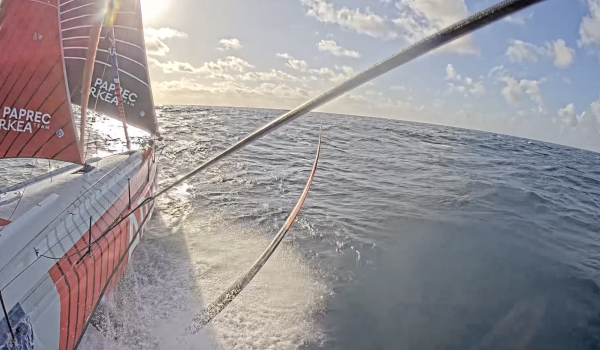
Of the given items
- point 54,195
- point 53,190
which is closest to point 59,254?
point 54,195

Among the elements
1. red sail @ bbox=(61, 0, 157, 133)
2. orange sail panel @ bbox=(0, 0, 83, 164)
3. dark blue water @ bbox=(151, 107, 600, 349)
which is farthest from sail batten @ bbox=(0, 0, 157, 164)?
dark blue water @ bbox=(151, 107, 600, 349)

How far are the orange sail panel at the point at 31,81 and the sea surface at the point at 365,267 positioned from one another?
2124 mm

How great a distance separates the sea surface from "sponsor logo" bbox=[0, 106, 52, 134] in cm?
222

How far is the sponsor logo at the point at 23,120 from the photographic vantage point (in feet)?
13.8

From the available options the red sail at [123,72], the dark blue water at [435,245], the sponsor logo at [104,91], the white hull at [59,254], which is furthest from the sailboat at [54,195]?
the dark blue water at [435,245]

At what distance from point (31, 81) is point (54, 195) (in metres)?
1.40

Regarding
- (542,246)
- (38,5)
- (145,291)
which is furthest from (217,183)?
(542,246)

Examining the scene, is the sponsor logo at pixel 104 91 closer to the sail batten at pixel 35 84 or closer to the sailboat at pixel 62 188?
the sailboat at pixel 62 188

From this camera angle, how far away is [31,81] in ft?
13.6

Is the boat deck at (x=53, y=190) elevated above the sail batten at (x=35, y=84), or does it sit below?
below

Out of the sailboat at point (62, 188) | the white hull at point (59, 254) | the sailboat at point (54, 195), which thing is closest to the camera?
the sailboat at point (62, 188)

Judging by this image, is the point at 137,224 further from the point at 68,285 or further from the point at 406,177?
the point at 406,177

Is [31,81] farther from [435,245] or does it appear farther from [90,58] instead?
[435,245]

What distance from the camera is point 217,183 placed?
30.9 feet
